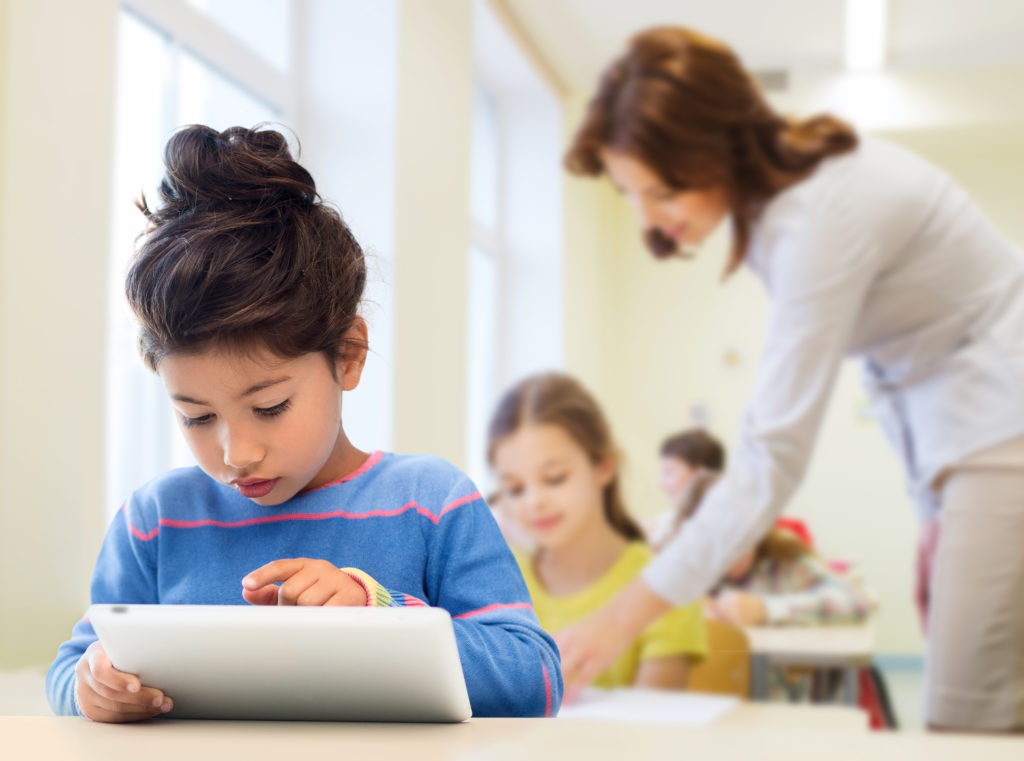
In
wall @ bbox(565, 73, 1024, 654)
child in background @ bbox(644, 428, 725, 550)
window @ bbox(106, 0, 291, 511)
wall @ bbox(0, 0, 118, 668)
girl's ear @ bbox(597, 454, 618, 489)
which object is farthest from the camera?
wall @ bbox(565, 73, 1024, 654)

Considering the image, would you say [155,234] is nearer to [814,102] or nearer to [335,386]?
A: [335,386]

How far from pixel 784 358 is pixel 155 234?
1.15 meters

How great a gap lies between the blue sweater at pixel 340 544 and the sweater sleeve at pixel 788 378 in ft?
3.04

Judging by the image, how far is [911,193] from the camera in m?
1.72

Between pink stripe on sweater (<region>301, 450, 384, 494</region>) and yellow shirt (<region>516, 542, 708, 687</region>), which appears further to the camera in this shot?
yellow shirt (<region>516, 542, 708, 687</region>)

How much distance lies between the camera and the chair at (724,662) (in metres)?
2.87

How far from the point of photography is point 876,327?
1792mm

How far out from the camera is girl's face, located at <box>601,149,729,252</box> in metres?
1.92

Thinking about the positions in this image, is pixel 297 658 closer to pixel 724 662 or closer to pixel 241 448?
pixel 241 448

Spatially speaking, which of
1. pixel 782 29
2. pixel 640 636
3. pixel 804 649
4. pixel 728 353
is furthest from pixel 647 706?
pixel 728 353

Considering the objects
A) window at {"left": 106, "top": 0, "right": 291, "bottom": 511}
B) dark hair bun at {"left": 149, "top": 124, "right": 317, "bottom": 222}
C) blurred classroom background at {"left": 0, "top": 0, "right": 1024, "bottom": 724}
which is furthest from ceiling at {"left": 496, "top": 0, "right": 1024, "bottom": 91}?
dark hair bun at {"left": 149, "top": 124, "right": 317, "bottom": 222}

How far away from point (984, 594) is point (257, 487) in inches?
48.8

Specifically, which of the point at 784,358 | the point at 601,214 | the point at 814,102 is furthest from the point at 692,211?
the point at 601,214

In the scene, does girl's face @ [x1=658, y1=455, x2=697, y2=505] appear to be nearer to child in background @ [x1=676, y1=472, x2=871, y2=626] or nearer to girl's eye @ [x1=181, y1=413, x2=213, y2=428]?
child in background @ [x1=676, y1=472, x2=871, y2=626]
